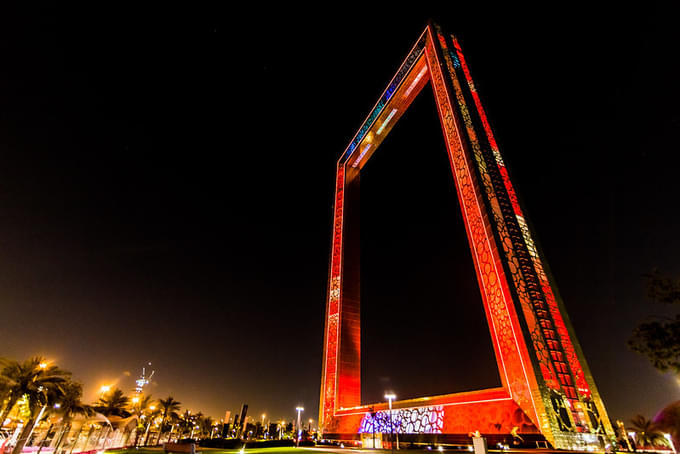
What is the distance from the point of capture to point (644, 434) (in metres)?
40.0

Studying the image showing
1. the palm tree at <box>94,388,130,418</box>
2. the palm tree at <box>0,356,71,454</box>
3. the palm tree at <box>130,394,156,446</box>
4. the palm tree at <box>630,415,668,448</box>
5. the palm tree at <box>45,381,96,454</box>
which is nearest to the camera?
the palm tree at <box>0,356,71,454</box>

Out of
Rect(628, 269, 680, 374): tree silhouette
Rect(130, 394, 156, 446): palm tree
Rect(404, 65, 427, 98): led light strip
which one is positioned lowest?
Rect(628, 269, 680, 374): tree silhouette

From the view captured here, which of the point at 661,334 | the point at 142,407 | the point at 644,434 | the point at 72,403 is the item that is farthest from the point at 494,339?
the point at 142,407

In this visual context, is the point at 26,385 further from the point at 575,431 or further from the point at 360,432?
the point at 575,431

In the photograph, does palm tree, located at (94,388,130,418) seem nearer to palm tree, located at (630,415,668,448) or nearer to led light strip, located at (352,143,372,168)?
led light strip, located at (352,143,372,168)

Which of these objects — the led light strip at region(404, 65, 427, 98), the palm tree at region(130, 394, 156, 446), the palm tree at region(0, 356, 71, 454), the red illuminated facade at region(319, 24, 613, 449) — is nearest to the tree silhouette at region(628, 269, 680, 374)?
the red illuminated facade at region(319, 24, 613, 449)

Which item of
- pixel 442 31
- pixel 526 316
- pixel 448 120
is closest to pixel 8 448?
pixel 526 316

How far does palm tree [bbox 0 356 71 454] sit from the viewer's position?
65.0 feet

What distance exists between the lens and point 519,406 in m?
13.5

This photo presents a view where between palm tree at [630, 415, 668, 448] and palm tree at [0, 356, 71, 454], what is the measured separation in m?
54.5

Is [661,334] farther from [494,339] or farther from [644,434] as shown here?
[644,434]

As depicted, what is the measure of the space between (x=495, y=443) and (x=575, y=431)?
9.23 ft

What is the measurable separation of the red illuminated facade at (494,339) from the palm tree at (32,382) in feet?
56.6

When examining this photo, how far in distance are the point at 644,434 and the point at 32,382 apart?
57.0m
